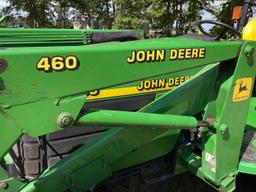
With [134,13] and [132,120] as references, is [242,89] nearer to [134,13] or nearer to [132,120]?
[132,120]

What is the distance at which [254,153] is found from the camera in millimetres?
2553

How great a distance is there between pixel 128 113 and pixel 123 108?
3.81 feet

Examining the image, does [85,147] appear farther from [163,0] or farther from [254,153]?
[163,0]

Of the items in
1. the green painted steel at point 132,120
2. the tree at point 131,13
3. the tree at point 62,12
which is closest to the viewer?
the green painted steel at point 132,120

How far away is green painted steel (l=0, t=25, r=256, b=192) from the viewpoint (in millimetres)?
1549

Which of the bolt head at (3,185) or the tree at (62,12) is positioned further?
the tree at (62,12)

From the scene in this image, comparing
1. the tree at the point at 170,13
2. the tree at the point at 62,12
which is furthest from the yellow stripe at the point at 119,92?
the tree at the point at 62,12

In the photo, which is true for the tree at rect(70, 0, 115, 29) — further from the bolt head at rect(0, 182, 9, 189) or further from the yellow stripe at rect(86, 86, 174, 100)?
the bolt head at rect(0, 182, 9, 189)

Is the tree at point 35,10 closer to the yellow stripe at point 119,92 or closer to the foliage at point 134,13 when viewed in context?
the foliage at point 134,13

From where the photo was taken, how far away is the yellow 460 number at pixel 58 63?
155 centimetres

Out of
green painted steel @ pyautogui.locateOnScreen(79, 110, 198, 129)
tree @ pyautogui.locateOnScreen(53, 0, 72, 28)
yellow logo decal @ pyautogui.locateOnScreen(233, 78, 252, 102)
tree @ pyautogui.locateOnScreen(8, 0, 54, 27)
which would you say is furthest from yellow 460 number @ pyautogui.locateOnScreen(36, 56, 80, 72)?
tree @ pyautogui.locateOnScreen(53, 0, 72, 28)

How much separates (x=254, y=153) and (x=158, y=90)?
36.4 inches

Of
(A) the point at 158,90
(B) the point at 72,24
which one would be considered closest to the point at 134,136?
(A) the point at 158,90

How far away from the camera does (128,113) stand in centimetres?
186
